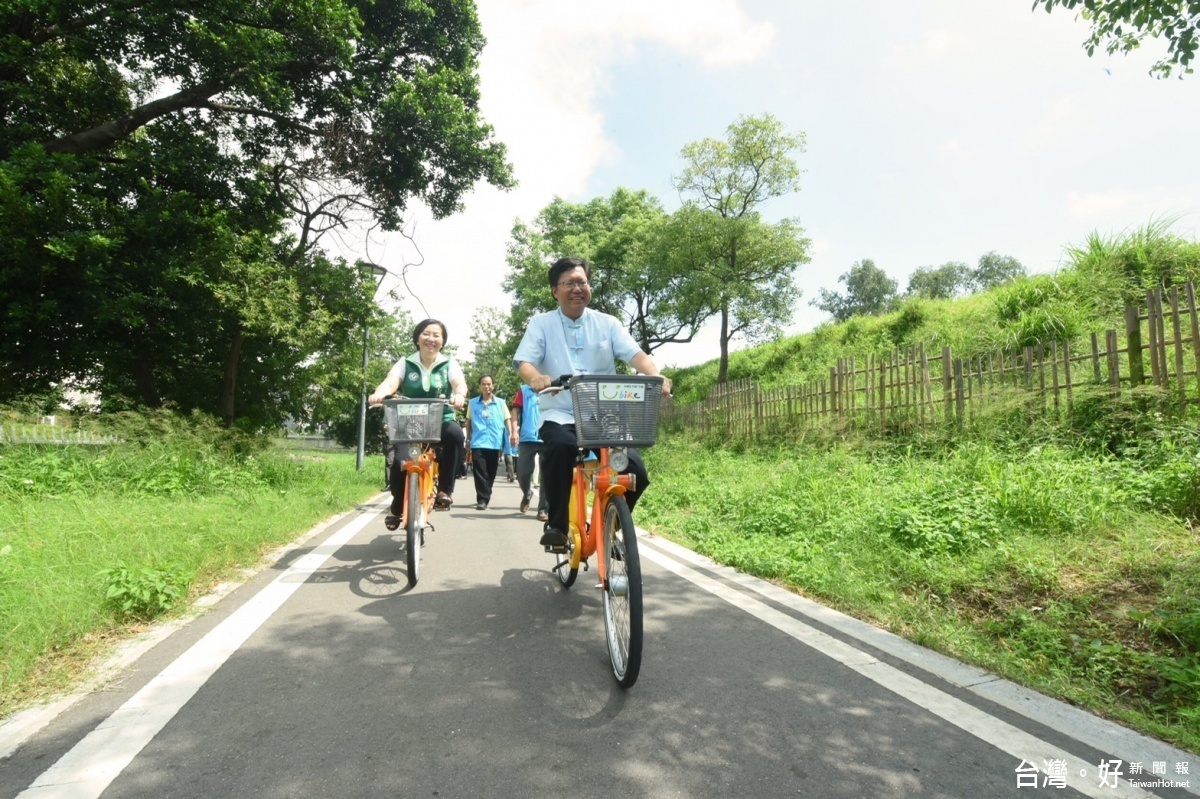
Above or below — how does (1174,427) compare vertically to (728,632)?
above

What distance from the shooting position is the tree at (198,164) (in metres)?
9.39

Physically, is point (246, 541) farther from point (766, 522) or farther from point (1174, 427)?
point (1174, 427)

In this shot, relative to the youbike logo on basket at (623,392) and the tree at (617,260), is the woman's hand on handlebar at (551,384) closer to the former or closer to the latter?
the youbike logo on basket at (623,392)

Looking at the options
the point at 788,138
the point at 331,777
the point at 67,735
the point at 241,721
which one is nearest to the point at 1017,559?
the point at 331,777

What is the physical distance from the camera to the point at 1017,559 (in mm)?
4223

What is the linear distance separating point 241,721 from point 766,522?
17.4ft

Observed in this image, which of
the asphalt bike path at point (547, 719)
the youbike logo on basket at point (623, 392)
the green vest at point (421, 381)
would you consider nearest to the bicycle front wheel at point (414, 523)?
the asphalt bike path at point (547, 719)

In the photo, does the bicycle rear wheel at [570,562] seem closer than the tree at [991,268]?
Yes

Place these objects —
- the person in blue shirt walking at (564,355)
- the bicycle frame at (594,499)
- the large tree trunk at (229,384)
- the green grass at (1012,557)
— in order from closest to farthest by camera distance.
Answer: the green grass at (1012,557) < the bicycle frame at (594,499) < the person in blue shirt walking at (564,355) < the large tree trunk at (229,384)

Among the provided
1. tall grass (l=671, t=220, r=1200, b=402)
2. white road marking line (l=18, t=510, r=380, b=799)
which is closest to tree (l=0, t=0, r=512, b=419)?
white road marking line (l=18, t=510, r=380, b=799)

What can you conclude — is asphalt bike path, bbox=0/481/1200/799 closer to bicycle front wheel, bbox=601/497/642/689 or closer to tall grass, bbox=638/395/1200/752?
bicycle front wheel, bbox=601/497/642/689

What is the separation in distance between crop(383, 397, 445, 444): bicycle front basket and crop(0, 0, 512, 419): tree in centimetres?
691

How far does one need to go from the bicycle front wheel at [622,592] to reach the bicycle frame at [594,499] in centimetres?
6

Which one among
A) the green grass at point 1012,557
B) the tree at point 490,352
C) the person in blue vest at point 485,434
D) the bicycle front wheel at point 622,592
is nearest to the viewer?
the bicycle front wheel at point 622,592
